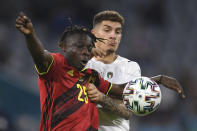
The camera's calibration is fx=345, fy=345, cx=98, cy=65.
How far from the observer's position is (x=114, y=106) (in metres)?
4.24

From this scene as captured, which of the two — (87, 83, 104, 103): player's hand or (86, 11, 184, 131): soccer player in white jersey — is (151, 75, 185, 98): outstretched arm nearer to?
(86, 11, 184, 131): soccer player in white jersey

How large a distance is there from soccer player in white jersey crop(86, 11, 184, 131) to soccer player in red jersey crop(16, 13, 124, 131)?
2.76 ft

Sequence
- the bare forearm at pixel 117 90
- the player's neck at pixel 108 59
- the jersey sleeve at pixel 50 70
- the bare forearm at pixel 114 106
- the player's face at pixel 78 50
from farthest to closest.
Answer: the player's neck at pixel 108 59 → the bare forearm at pixel 117 90 → the bare forearm at pixel 114 106 → the player's face at pixel 78 50 → the jersey sleeve at pixel 50 70

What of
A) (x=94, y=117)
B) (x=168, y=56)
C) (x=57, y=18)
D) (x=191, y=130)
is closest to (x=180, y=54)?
(x=168, y=56)

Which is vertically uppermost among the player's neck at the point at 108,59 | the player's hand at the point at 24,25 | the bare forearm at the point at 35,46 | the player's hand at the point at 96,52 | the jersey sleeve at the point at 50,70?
the player's hand at the point at 24,25

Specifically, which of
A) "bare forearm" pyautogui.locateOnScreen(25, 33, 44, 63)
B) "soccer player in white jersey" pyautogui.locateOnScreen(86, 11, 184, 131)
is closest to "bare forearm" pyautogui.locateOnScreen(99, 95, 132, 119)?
"soccer player in white jersey" pyautogui.locateOnScreen(86, 11, 184, 131)

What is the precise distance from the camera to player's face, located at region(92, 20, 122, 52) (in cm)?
466

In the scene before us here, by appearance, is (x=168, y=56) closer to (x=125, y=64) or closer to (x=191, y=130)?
(x=191, y=130)

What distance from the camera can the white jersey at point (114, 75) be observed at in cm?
451

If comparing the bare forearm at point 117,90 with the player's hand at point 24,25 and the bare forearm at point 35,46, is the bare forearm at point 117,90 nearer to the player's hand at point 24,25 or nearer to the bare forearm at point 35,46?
the bare forearm at point 35,46

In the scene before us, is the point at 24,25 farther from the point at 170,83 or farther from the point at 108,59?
the point at 108,59

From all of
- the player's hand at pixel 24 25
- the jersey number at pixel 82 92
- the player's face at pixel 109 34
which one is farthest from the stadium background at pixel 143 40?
the player's hand at pixel 24 25

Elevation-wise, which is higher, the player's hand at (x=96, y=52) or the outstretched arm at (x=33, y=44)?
the outstretched arm at (x=33, y=44)

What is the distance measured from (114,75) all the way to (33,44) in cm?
188
